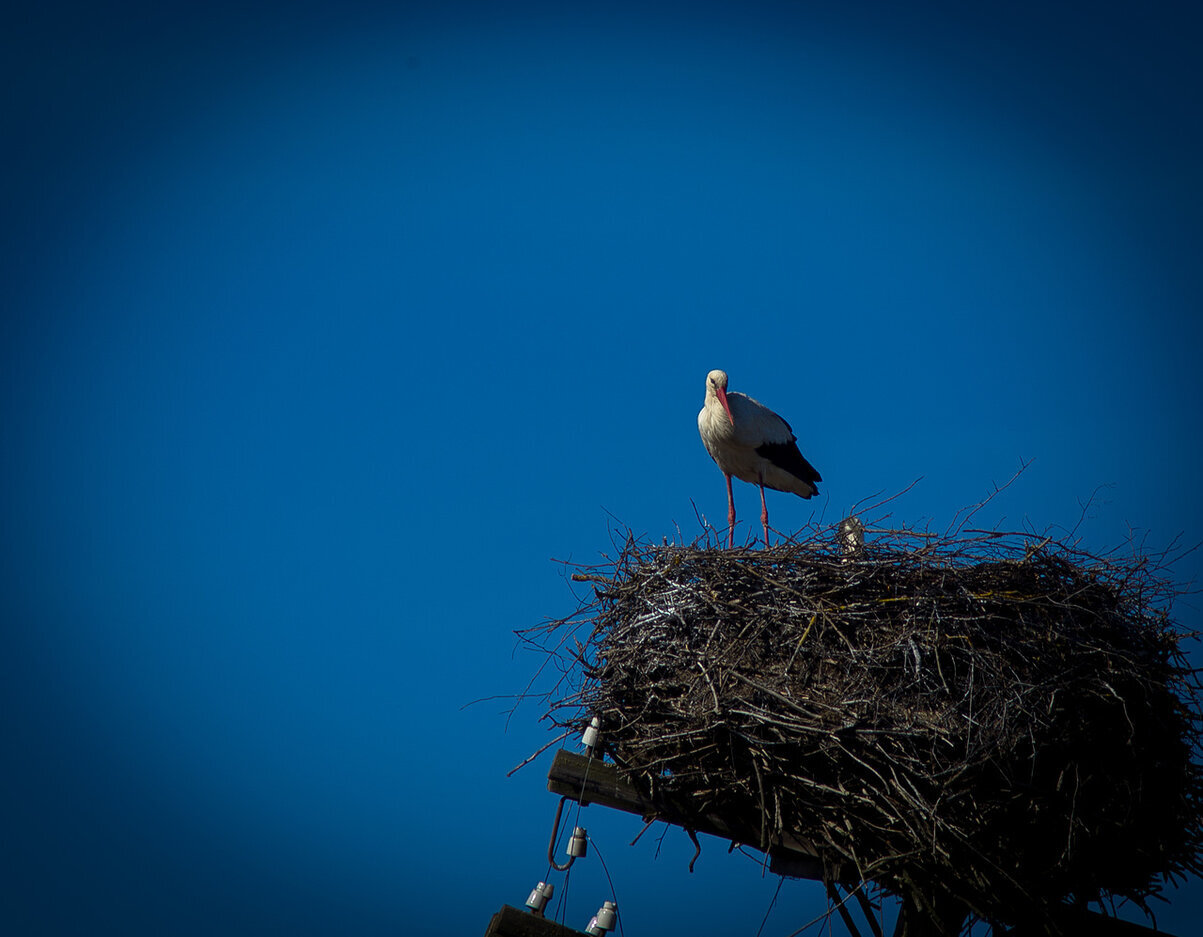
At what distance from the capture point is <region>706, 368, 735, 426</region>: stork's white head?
23.7 feet

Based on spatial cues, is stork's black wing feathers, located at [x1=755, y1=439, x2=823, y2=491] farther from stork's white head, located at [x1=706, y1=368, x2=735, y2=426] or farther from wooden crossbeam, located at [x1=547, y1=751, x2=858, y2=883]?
wooden crossbeam, located at [x1=547, y1=751, x2=858, y2=883]

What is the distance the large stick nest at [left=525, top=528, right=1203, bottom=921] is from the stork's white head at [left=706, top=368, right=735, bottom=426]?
10.2ft

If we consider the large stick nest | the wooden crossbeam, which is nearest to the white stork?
the large stick nest

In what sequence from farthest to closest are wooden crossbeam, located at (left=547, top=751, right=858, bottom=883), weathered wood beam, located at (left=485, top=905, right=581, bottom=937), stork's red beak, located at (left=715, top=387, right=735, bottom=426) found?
stork's red beak, located at (left=715, top=387, right=735, bottom=426)
wooden crossbeam, located at (left=547, top=751, right=858, bottom=883)
weathered wood beam, located at (left=485, top=905, right=581, bottom=937)

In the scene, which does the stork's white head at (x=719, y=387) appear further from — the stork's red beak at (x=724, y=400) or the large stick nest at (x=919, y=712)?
the large stick nest at (x=919, y=712)

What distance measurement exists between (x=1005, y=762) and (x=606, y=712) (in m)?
1.34

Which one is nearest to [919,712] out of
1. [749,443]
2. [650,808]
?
[650,808]

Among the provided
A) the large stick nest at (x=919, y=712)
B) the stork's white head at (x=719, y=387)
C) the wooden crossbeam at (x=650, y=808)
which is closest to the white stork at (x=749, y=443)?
the stork's white head at (x=719, y=387)

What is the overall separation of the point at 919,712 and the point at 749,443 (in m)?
4.10

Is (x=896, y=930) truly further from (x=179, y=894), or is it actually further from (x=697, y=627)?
(x=179, y=894)

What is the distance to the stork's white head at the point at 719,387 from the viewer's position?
23.7 ft

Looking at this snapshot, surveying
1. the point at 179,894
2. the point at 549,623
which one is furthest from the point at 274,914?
the point at 549,623

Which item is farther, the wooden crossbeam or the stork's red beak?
the stork's red beak

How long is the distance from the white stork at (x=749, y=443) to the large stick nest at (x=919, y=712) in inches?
123
